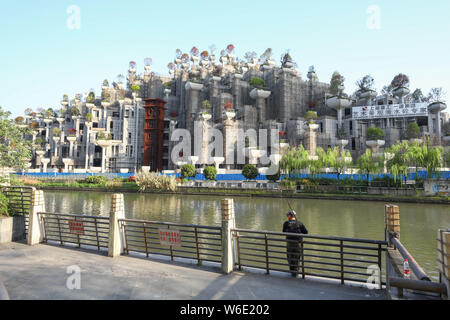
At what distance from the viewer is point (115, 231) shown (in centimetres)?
830

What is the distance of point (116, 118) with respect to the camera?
217 feet

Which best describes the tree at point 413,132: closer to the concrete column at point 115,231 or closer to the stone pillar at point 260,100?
the stone pillar at point 260,100

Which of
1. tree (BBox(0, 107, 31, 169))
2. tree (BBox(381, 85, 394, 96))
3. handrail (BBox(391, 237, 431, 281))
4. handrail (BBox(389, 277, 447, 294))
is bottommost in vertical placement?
handrail (BBox(389, 277, 447, 294))

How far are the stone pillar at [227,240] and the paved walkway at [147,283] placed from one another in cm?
24

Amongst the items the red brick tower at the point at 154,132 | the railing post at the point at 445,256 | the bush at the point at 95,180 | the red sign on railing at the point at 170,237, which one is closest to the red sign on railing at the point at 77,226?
the red sign on railing at the point at 170,237

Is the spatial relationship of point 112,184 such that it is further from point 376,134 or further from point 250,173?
point 376,134

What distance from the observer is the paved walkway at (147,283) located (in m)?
5.36

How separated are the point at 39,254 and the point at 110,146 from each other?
56206mm

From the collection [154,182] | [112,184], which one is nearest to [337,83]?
[154,182]

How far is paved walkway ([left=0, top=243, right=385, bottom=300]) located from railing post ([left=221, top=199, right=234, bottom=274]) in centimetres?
24

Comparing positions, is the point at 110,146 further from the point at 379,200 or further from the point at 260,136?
the point at 379,200

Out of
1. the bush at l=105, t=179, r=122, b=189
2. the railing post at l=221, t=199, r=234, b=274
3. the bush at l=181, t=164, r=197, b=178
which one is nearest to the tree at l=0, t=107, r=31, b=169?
the railing post at l=221, t=199, r=234, b=274

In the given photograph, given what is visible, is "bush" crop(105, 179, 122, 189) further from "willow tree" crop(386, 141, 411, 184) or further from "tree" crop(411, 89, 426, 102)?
"tree" crop(411, 89, 426, 102)

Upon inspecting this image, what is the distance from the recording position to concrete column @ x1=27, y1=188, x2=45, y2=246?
377 inches
